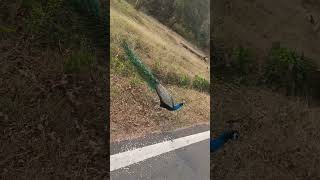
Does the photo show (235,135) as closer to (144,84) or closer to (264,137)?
(264,137)

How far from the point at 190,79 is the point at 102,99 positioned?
929cm

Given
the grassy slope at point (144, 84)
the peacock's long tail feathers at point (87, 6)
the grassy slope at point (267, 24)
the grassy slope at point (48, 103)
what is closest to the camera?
the grassy slope at point (48, 103)

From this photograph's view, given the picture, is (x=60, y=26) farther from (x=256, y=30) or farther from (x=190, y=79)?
(x=256, y=30)

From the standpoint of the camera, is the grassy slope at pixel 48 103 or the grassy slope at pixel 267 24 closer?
the grassy slope at pixel 48 103

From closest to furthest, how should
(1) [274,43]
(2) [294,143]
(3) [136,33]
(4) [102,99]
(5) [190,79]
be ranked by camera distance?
(4) [102,99] < (2) [294,143] < (3) [136,33] < (5) [190,79] < (1) [274,43]

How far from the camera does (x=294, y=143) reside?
11.1 meters

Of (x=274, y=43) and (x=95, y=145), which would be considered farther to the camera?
(x=274, y=43)

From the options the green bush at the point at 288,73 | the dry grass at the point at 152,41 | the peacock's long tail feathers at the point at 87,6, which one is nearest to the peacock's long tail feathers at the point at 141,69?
the dry grass at the point at 152,41

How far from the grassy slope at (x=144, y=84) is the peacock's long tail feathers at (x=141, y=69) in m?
0.34

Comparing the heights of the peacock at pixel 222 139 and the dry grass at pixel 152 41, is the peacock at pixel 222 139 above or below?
above

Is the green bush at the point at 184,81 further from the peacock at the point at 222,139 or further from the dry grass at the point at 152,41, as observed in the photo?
the peacock at the point at 222,139

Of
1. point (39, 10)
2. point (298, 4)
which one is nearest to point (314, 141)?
point (39, 10)

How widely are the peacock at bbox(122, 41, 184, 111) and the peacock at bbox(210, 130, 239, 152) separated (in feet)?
6.87

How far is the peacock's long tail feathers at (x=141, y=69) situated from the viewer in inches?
517
